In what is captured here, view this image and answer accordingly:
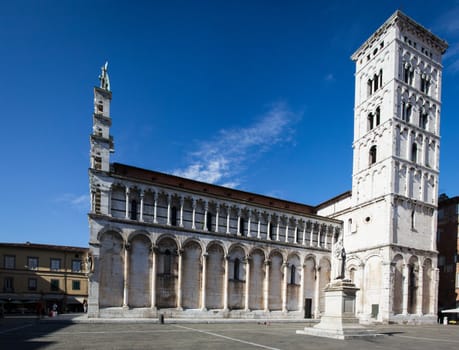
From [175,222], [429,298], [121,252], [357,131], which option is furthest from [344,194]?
[121,252]

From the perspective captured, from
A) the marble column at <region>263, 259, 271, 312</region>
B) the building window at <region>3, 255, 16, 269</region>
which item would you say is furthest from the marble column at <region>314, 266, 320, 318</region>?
the building window at <region>3, 255, 16, 269</region>

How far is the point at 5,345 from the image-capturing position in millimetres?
14891

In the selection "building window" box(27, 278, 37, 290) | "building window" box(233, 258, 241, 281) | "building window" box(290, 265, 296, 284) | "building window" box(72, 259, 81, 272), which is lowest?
"building window" box(27, 278, 37, 290)

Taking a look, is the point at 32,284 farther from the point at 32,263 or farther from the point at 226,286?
the point at 226,286

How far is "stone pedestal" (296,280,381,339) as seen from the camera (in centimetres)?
2025

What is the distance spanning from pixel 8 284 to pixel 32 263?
3564 mm

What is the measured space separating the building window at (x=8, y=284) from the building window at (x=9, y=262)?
1.49 metres

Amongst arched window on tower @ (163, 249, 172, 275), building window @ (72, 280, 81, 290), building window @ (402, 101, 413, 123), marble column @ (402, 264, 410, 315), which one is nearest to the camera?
arched window on tower @ (163, 249, 172, 275)

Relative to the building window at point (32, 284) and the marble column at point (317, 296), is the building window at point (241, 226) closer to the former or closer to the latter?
the marble column at point (317, 296)

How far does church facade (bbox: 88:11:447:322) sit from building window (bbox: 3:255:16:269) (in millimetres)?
24217

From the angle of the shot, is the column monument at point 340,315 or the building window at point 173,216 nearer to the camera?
the column monument at point 340,315

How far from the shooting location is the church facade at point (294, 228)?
1220 inches

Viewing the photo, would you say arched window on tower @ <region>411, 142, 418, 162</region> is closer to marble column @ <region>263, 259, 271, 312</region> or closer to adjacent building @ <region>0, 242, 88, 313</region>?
marble column @ <region>263, 259, 271, 312</region>

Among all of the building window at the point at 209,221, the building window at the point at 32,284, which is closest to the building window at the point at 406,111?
the building window at the point at 209,221
